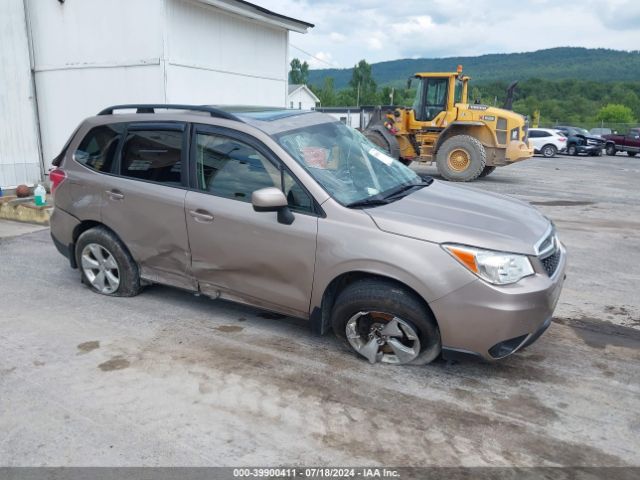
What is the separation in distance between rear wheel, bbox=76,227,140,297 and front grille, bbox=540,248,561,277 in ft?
11.6

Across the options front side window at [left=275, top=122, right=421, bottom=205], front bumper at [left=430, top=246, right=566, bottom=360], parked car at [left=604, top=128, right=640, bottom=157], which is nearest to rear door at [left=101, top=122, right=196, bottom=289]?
front side window at [left=275, top=122, right=421, bottom=205]

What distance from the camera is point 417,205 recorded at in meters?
3.80

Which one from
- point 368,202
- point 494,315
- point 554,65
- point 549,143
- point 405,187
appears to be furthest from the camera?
point 554,65

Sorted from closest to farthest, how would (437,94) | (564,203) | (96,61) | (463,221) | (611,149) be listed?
(463,221), (96,61), (564,203), (437,94), (611,149)

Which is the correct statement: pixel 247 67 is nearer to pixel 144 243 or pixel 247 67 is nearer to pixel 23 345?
pixel 144 243

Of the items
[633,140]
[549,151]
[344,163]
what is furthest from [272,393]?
[633,140]

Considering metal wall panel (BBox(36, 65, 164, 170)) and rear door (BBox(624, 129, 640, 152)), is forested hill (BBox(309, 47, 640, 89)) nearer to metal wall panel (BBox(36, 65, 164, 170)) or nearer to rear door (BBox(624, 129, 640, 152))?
rear door (BBox(624, 129, 640, 152))

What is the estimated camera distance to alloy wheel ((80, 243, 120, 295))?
4.89 metres

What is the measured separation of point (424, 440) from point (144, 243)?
2.93 m

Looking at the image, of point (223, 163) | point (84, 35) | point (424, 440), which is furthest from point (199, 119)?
point (84, 35)

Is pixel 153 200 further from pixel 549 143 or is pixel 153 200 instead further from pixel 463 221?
pixel 549 143

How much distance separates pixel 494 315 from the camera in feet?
10.6

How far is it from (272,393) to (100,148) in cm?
295

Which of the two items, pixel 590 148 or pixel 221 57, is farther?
pixel 590 148
